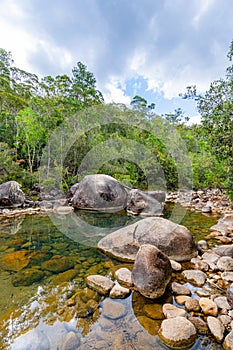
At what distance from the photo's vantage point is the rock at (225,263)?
403 centimetres

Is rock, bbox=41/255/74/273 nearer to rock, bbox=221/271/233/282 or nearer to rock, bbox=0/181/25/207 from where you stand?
rock, bbox=221/271/233/282

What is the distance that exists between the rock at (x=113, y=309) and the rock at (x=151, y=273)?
450 mm

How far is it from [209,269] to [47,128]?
1414cm

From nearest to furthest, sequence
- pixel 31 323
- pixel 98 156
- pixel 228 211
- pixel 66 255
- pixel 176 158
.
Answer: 1. pixel 31 323
2. pixel 66 255
3. pixel 228 211
4. pixel 98 156
5. pixel 176 158

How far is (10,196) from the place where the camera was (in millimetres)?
10336

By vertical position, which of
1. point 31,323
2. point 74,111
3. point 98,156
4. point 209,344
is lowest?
point 31,323

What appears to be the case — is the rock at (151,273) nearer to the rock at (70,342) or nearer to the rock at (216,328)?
the rock at (216,328)

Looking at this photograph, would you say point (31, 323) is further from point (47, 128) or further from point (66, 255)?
point (47, 128)

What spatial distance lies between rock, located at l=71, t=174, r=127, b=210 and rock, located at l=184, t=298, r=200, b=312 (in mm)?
8154

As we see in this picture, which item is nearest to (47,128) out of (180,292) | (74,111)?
(74,111)

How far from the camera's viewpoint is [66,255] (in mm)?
5023

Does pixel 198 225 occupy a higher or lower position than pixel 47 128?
lower

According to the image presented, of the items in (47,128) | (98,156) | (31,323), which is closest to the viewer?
(31,323)

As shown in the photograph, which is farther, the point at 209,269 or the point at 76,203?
the point at 76,203
